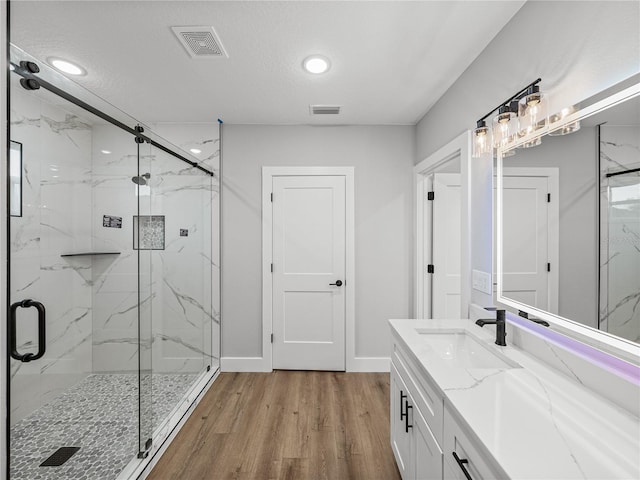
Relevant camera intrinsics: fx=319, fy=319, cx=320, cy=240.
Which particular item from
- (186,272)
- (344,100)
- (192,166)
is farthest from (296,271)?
(344,100)

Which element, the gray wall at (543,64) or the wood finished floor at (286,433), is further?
the wood finished floor at (286,433)

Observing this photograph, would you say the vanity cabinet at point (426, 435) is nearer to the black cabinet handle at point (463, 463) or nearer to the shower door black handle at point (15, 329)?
the black cabinet handle at point (463, 463)

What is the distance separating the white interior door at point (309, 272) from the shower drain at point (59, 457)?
1.85 meters

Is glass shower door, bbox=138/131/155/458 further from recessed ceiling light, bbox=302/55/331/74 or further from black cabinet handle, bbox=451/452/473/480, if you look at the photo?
black cabinet handle, bbox=451/452/473/480

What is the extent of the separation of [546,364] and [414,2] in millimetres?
1784

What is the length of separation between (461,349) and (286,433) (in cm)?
136

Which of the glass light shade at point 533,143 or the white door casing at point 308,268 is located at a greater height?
the glass light shade at point 533,143

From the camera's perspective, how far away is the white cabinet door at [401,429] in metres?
1.58

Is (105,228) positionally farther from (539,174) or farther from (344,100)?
(539,174)

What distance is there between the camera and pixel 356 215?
3250 mm

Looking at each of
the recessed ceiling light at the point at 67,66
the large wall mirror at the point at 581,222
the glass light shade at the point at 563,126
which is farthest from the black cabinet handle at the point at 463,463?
the recessed ceiling light at the point at 67,66

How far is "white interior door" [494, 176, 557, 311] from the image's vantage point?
4.79 feet

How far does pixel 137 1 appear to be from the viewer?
157 centimetres

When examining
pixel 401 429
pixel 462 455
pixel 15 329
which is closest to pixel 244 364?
pixel 401 429
